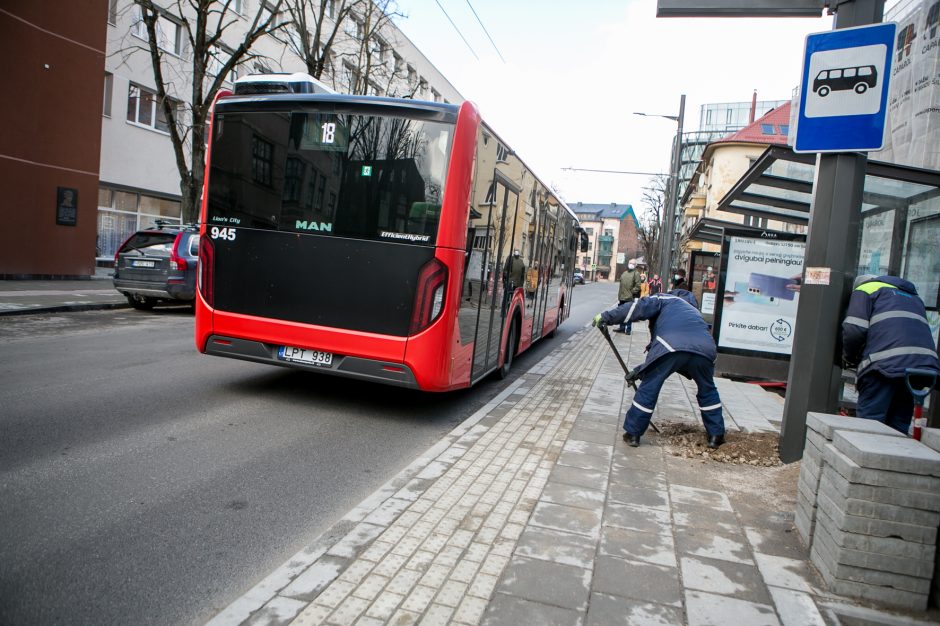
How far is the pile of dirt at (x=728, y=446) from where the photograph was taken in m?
5.61

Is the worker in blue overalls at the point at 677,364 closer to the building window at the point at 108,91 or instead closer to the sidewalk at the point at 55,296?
the sidewalk at the point at 55,296

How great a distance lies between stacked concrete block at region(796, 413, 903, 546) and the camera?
3553 mm

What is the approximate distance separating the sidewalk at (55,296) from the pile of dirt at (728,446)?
1127 cm

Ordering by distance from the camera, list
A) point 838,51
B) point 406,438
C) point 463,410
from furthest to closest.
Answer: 1. point 463,410
2. point 406,438
3. point 838,51

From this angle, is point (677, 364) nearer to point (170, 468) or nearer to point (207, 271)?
point (170, 468)

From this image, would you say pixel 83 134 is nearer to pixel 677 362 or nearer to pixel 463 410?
pixel 463 410

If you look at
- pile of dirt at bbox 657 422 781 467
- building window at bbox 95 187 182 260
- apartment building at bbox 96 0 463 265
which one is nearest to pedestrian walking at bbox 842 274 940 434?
pile of dirt at bbox 657 422 781 467

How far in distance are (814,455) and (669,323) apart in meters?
2.39

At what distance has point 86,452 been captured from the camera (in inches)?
184

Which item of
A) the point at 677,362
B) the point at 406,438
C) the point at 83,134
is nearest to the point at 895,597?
the point at 677,362

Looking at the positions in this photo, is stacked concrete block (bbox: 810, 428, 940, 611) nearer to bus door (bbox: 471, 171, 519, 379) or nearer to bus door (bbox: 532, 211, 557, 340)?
bus door (bbox: 471, 171, 519, 379)

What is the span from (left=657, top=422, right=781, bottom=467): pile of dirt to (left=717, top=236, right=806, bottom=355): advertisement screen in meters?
4.24

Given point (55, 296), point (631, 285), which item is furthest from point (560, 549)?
point (631, 285)

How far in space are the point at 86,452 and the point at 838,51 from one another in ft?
20.7
